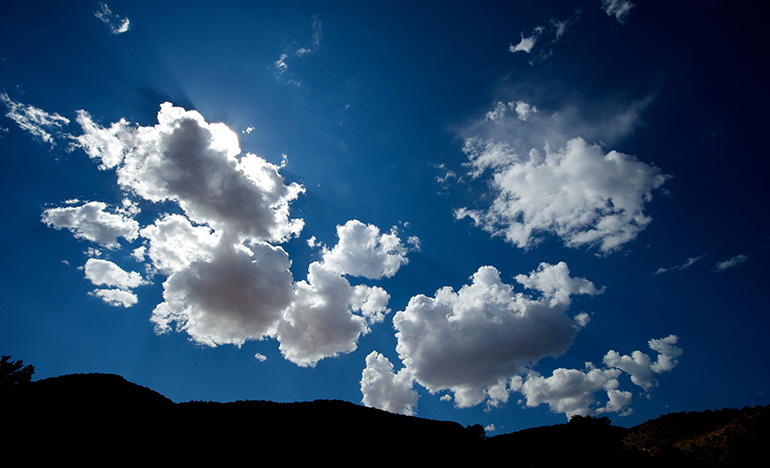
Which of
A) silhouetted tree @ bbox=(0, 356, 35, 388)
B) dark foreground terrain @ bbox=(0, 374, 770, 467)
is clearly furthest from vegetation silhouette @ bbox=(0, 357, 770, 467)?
silhouetted tree @ bbox=(0, 356, 35, 388)

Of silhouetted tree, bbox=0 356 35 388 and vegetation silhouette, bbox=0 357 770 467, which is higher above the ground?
silhouetted tree, bbox=0 356 35 388

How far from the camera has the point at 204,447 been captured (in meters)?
26.7

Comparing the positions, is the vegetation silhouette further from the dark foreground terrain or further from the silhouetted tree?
the silhouetted tree

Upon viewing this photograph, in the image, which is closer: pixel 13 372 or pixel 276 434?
pixel 276 434

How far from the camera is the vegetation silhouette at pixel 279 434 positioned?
78.2 feet

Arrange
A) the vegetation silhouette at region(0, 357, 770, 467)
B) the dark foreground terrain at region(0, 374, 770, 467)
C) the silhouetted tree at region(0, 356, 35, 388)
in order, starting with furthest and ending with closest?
the silhouetted tree at region(0, 356, 35, 388), the vegetation silhouette at region(0, 357, 770, 467), the dark foreground terrain at region(0, 374, 770, 467)

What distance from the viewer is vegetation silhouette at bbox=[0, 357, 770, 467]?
78.2 ft

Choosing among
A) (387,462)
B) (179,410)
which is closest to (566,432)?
(387,462)

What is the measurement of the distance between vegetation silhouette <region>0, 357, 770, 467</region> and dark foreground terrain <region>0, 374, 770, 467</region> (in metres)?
0.08

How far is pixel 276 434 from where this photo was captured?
3038 centimetres

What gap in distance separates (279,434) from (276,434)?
0.26 metres

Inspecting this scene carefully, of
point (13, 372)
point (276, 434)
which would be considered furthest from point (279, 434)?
point (13, 372)

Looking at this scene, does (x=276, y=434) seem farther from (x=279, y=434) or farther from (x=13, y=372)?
(x=13, y=372)

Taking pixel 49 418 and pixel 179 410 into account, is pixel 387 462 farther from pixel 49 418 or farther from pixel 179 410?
pixel 49 418
